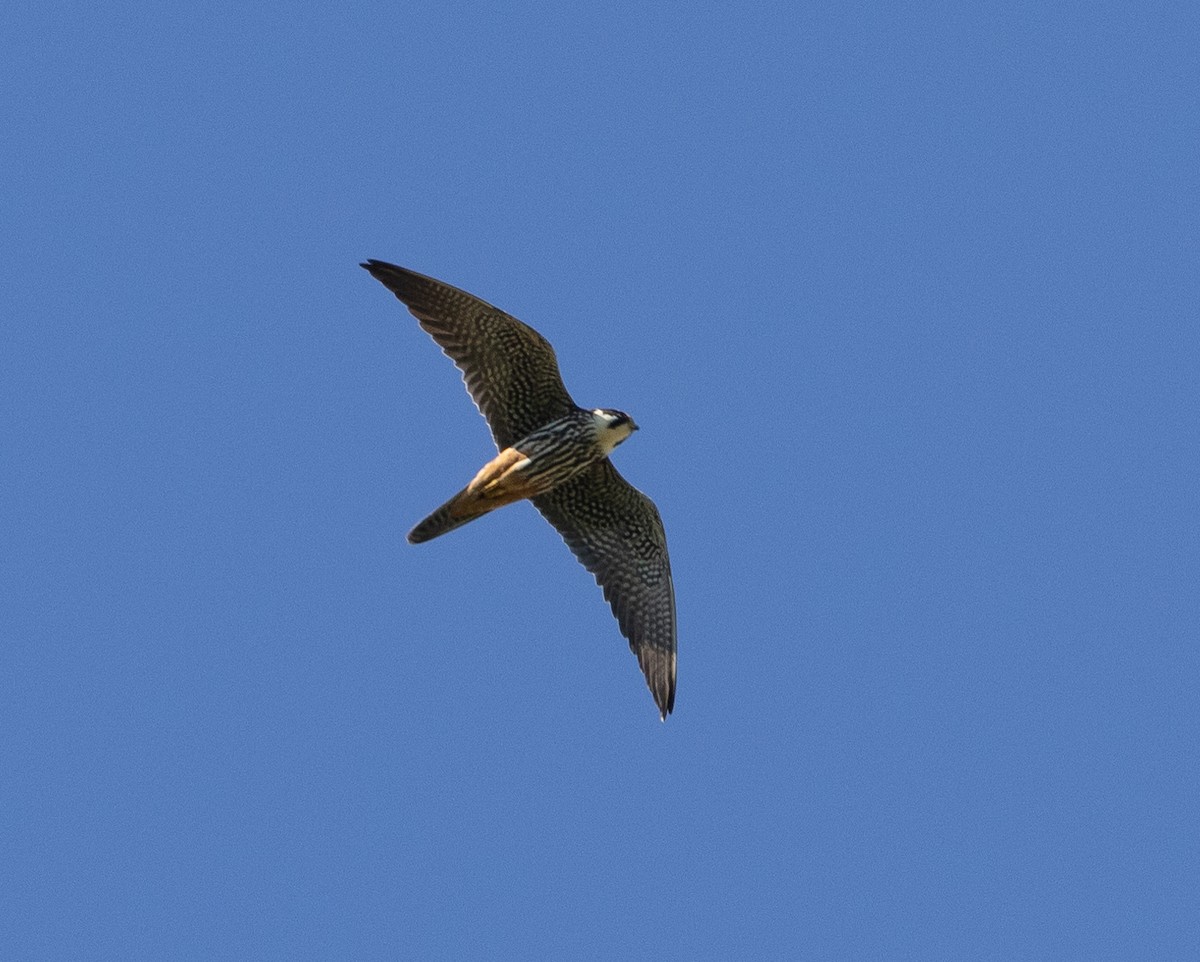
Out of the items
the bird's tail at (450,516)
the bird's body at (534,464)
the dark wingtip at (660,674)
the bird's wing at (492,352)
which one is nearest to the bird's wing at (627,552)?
the dark wingtip at (660,674)

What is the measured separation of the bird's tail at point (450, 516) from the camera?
41.5ft

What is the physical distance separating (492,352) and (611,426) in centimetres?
102

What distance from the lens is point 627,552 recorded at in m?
13.7

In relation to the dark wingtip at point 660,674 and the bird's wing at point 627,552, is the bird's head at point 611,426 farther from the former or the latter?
the dark wingtip at point 660,674

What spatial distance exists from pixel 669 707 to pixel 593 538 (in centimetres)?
142

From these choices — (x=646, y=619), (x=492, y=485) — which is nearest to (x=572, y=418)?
(x=492, y=485)

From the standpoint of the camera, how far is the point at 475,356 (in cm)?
1288

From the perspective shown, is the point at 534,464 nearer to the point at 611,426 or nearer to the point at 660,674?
the point at 611,426

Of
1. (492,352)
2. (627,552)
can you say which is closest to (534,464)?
(492,352)

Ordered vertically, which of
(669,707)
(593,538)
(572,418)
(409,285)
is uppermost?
(409,285)

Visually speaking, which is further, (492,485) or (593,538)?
(593,538)

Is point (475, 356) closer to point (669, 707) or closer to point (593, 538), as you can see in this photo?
point (593, 538)

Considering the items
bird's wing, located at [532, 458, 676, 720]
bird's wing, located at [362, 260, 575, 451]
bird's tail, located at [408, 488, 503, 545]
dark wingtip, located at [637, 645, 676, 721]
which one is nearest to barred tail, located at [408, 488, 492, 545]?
bird's tail, located at [408, 488, 503, 545]

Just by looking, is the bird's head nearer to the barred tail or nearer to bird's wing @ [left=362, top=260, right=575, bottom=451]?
bird's wing @ [left=362, top=260, right=575, bottom=451]
